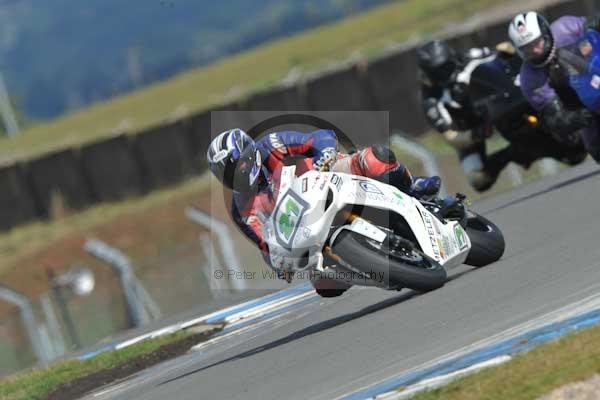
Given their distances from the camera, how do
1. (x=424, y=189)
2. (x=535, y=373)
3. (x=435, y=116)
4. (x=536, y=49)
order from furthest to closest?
1. (x=435, y=116)
2. (x=536, y=49)
3. (x=424, y=189)
4. (x=535, y=373)

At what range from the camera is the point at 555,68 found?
12.8 metres

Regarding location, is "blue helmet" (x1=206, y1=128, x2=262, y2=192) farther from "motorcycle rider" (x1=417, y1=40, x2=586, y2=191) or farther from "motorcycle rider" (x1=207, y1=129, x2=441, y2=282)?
"motorcycle rider" (x1=417, y1=40, x2=586, y2=191)

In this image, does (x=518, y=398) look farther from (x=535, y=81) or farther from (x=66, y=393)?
(x=535, y=81)

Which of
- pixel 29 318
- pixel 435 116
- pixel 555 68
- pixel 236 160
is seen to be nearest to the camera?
pixel 236 160

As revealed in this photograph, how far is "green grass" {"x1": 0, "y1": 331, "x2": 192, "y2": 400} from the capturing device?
10367 mm

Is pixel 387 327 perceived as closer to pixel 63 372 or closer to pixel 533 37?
pixel 63 372

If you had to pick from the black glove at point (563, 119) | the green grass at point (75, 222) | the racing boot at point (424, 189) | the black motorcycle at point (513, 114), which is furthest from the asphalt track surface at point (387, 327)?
the green grass at point (75, 222)

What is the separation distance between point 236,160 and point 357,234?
1.05 meters

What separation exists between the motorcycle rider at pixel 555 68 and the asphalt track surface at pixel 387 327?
1.69 m

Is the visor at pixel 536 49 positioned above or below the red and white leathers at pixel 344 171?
above

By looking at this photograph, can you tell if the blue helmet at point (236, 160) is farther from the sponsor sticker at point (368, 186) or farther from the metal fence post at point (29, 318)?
the metal fence post at point (29, 318)

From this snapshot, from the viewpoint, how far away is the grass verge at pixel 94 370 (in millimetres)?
10203

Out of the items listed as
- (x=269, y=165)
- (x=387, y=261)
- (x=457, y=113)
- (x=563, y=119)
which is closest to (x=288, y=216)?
(x=387, y=261)

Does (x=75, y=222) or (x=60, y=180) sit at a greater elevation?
(x=60, y=180)
